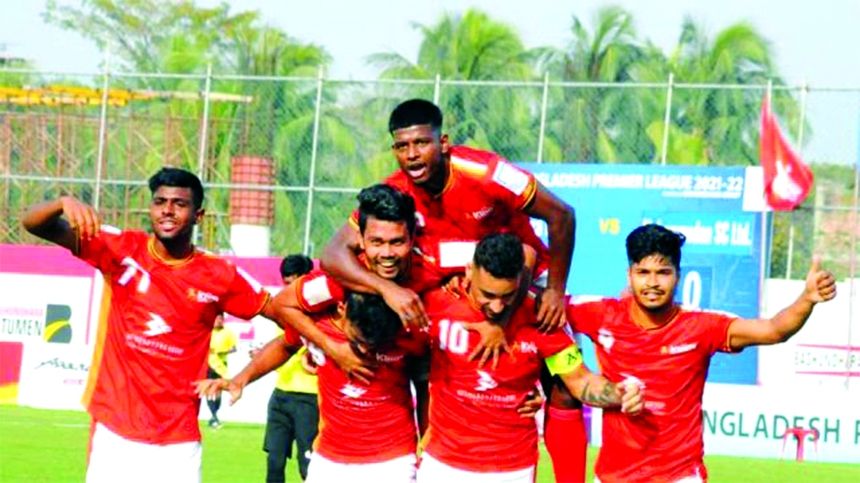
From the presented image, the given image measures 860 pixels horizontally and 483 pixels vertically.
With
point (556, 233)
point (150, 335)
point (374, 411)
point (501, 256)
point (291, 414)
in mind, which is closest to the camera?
point (501, 256)

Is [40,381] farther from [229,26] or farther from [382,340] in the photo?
[229,26]

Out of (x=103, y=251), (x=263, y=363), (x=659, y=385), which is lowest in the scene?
(x=263, y=363)

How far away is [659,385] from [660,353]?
165mm

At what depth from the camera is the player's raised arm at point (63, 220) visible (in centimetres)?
1025

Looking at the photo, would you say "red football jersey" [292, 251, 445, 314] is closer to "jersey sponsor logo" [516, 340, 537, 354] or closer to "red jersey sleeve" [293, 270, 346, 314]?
"red jersey sleeve" [293, 270, 346, 314]

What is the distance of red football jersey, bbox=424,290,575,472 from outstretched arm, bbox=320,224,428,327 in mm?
283

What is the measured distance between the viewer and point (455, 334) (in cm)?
1034

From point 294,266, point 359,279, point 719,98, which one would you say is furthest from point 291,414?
point 719,98

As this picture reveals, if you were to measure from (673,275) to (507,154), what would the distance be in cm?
2149

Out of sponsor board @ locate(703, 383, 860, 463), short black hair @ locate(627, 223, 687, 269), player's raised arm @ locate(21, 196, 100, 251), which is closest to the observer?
short black hair @ locate(627, 223, 687, 269)

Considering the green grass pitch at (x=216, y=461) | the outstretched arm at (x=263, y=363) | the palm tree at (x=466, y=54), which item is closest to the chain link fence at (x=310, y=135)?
the green grass pitch at (x=216, y=461)

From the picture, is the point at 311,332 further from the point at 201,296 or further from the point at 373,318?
the point at 201,296

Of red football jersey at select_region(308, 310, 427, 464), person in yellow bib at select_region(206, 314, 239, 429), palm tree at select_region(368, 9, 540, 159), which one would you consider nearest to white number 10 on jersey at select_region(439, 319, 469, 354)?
red football jersey at select_region(308, 310, 427, 464)

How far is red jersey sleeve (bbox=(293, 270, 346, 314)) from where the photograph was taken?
35.1 feet
